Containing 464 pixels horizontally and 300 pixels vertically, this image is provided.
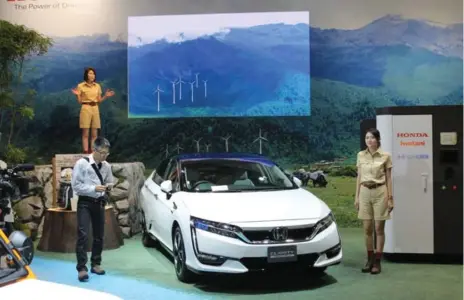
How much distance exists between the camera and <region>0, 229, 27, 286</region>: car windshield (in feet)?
9.31

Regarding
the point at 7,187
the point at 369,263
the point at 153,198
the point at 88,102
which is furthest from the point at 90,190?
the point at 88,102

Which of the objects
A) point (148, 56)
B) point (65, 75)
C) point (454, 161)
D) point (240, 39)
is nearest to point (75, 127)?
point (65, 75)

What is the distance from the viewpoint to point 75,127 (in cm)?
970

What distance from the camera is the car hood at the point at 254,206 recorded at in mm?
5441

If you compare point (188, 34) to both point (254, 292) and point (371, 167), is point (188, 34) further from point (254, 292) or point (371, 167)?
point (254, 292)

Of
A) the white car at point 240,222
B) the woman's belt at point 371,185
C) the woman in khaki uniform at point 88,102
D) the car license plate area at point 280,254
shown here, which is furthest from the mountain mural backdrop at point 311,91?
the car license plate area at point 280,254

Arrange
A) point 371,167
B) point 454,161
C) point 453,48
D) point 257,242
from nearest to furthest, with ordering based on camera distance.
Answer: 1. point 257,242
2. point 371,167
3. point 454,161
4. point 453,48

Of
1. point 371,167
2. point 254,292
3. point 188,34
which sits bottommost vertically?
point 254,292

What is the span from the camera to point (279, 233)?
17.5 ft

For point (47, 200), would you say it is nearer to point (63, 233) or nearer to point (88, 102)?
point (63, 233)

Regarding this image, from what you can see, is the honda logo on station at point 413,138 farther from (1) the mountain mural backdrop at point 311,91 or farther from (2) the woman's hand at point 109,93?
(2) the woman's hand at point 109,93

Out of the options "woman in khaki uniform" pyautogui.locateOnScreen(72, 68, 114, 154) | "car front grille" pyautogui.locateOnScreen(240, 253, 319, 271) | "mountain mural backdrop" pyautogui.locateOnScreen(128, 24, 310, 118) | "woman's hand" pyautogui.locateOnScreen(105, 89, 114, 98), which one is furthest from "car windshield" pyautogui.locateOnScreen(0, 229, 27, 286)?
"mountain mural backdrop" pyautogui.locateOnScreen(128, 24, 310, 118)

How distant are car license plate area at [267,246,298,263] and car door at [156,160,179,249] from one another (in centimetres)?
130

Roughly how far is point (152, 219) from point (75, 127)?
3297mm
